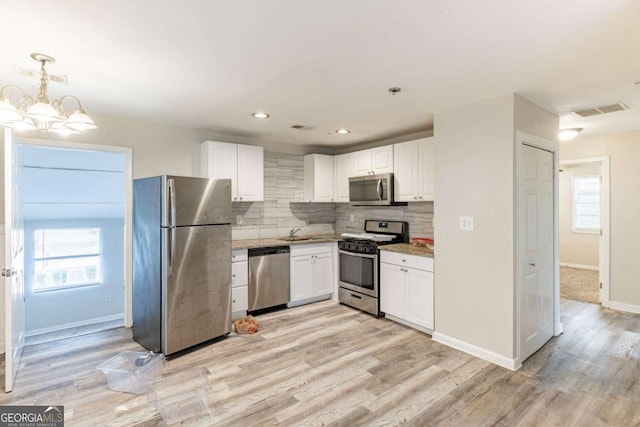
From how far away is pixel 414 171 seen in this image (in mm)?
3961

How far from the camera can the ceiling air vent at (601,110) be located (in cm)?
305

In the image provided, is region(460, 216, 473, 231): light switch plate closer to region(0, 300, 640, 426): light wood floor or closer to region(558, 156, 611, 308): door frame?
region(0, 300, 640, 426): light wood floor

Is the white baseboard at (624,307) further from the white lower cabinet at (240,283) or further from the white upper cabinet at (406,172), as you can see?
the white lower cabinet at (240,283)

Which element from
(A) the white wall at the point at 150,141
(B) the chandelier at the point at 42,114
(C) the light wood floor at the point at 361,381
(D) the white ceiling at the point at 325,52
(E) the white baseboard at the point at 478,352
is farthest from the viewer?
(A) the white wall at the point at 150,141

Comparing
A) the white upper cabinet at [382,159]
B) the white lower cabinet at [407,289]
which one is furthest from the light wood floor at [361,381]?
the white upper cabinet at [382,159]

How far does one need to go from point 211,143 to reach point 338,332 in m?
2.72

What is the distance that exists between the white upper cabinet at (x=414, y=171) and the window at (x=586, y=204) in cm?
528

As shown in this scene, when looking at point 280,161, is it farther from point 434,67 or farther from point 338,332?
point 434,67

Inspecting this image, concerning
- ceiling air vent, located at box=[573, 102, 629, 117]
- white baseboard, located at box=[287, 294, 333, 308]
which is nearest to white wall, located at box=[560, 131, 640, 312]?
ceiling air vent, located at box=[573, 102, 629, 117]

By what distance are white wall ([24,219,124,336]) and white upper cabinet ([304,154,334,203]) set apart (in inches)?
157

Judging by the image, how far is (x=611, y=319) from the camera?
3.94 meters

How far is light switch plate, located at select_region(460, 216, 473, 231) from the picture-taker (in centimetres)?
304

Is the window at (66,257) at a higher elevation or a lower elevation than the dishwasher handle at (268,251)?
lower

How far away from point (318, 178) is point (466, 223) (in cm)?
251
